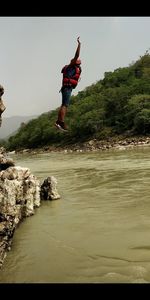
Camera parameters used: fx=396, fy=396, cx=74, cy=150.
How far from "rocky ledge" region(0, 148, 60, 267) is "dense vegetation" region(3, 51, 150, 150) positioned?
39479 millimetres

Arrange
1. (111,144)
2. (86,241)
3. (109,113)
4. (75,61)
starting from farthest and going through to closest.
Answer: (109,113) < (111,144) < (86,241) < (75,61)

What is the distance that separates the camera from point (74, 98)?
87.5 m

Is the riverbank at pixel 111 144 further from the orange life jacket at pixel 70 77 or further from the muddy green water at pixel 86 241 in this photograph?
the orange life jacket at pixel 70 77

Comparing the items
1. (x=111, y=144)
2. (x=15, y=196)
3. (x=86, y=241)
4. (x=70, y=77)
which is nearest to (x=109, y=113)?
(x=111, y=144)

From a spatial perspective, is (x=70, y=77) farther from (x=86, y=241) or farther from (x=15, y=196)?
(x=15, y=196)

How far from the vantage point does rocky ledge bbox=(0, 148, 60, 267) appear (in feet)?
32.3

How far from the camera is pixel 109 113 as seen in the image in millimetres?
68812

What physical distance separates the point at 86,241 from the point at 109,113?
58996 millimetres

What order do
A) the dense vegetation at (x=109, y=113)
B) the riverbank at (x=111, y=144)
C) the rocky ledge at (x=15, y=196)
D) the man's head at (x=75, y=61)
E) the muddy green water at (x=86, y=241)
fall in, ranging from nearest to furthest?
1. the man's head at (x=75, y=61)
2. the muddy green water at (x=86, y=241)
3. the rocky ledge at (x=15, y=196)
4. the riverbank at (x=111, y=144)
5. the dense vegetation at (x=109, y=113)

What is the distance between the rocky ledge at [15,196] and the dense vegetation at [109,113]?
39.5 meters

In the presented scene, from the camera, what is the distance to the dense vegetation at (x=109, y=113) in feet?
202

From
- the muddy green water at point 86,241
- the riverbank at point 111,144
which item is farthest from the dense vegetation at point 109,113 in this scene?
the muddy green water at point 86,241
